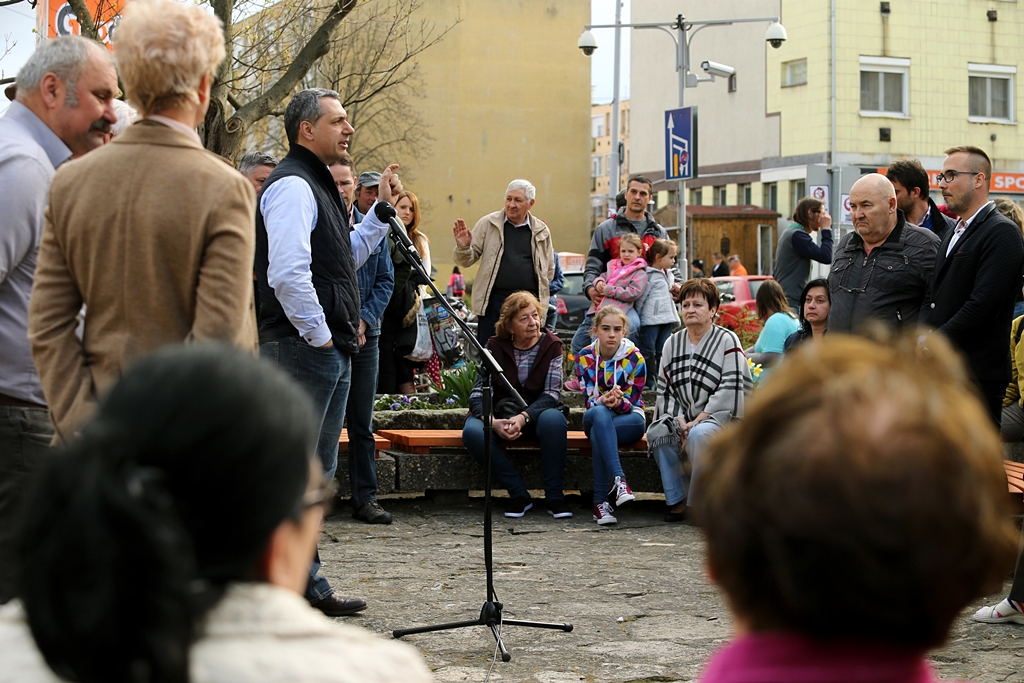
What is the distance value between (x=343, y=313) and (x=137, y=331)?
1873 mm

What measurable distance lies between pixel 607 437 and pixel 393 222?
10.3ft

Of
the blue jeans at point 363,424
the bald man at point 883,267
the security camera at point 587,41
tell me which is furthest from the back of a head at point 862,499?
the security camera at point 587,41

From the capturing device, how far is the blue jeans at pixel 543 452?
787cm

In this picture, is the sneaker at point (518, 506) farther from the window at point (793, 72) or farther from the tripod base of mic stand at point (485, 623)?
the window at point (793, 72)

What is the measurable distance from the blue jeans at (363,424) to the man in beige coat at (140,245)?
3.55 meters

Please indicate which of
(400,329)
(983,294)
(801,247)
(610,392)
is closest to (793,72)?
(801,247)

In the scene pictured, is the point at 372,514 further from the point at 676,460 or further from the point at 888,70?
the point at 888,70

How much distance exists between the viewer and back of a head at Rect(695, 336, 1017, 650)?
112 cm

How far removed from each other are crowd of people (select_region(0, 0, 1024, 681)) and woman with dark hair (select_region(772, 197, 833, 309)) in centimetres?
286

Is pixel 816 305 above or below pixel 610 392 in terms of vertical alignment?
above

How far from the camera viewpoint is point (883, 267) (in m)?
6.00

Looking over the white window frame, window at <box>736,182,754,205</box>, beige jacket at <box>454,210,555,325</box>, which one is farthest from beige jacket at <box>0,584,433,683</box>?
window at <box>736,182,754,205</box>

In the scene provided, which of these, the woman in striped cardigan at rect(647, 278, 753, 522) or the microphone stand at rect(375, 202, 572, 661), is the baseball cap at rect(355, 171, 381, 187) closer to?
the woman in striped cardigan at rect(647, 278, 753, 522)

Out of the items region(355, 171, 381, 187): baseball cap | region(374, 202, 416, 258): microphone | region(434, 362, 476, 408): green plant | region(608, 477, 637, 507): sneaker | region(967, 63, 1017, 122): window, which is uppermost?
region(967, 63, 1017, 122): window
